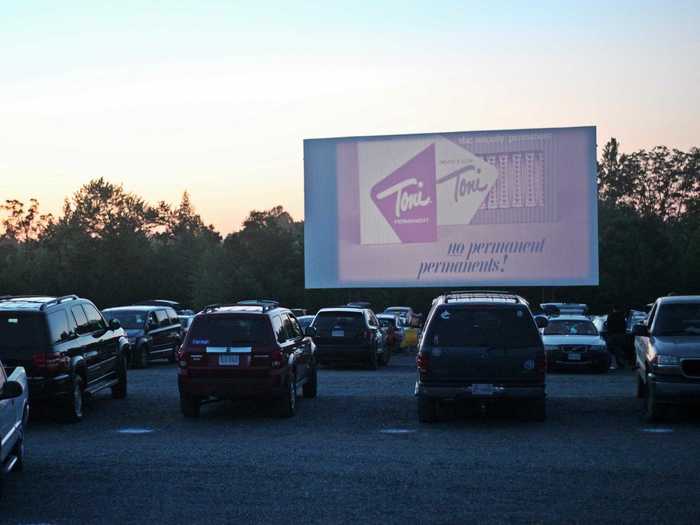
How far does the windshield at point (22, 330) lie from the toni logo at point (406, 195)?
2208cm

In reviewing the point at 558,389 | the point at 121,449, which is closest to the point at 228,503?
the point at 121,449

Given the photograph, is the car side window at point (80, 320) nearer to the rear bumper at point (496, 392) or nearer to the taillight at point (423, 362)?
the taillight at point (423, 362)

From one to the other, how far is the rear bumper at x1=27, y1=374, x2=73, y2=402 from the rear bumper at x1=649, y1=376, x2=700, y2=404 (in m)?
8.17

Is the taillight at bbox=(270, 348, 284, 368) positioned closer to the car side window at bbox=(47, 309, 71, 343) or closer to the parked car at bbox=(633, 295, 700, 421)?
the car side window at bbox=(47, 309, 71, 343)

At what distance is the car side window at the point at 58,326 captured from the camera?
47.7 ft

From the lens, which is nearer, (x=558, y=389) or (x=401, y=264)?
(x=558, y=389)

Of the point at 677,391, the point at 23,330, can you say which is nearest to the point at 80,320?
the point at 23,330

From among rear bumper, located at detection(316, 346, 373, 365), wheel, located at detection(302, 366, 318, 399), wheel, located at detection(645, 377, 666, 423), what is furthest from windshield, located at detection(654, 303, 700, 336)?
rear bumper, located at detection(316, 346, 373, 365)

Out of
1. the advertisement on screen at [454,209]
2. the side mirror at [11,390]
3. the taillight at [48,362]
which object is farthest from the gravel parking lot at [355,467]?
the advertisement on screen at [454,209]

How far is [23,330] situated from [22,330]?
0.01 metres

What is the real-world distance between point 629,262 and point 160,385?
56.8m

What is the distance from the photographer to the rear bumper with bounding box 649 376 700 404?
533 inches

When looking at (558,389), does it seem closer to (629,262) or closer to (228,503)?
(228,503)

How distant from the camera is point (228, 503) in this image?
8.89m
